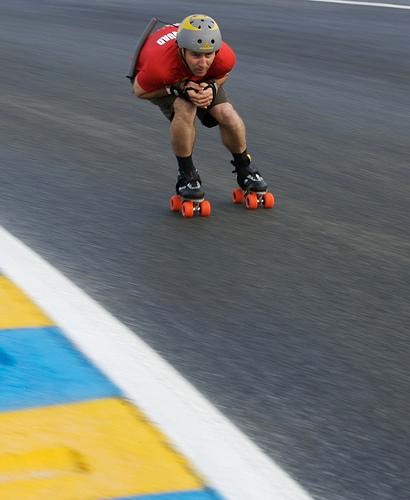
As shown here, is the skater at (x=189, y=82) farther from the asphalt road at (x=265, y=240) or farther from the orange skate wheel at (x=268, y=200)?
the asphalt road at (x=265, y=240)

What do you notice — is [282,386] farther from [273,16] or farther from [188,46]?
[273,16]

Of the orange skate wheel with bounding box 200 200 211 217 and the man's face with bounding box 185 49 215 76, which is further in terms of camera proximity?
the orange skate wheel with bounding box 200 200 211 217

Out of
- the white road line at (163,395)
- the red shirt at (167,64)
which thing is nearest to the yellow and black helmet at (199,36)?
the red shirt at (167,64)

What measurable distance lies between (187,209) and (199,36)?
3.14 feet

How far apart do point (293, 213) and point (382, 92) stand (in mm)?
5362

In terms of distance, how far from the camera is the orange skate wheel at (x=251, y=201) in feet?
22.6

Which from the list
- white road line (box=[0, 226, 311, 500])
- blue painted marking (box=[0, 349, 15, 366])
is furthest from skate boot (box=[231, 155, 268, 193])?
blue painted marking (box=[0, 349, 15, 366])

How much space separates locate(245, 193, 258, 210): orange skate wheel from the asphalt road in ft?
0.25

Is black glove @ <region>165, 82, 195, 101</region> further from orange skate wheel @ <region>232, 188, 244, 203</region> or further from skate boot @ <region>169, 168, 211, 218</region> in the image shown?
orange skate wheel @ <region>232, 188, 244, 203</region>

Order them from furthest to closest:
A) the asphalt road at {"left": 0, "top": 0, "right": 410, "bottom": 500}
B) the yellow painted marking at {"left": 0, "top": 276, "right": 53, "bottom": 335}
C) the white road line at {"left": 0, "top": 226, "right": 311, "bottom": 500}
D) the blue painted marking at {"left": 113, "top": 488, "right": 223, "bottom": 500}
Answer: the yellow painted marking at {"left": 0, "top": 276, "right": 53, "bottom": 335}
the asphalt road at {"left": 0, "top": 0, "right": 410, "bottom": 500}
the white road line at {"left": 0, "top": 226, "right": 311, "bottom": 500}
the blue painted marking at {"left": 113, "top": 488, "right": 223, "bottom": 500}

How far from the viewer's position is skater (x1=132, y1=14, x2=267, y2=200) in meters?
6.26

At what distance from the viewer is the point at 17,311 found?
4637 mm

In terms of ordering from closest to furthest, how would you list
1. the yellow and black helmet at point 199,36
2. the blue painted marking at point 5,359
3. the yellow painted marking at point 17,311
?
1. the blue painted marking at point 5,359
2. the yellow painted marking at point 17,311
3. the yellow and black helmet at point 199,36

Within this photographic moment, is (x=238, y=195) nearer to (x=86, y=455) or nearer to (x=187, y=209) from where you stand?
(x=187, y=209)
